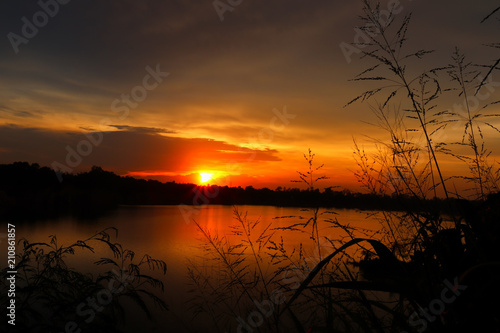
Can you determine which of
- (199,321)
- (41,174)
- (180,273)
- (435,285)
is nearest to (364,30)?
(435,285)

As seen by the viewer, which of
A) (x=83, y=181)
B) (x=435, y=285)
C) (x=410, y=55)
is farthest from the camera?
(x=83, y=181)

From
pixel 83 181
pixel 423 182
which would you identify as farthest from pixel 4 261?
pixel 83 181

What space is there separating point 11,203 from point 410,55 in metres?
50.4

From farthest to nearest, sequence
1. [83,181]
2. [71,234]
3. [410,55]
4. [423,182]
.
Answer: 1. [83,181]
2. [71,234]
3. [423,182]
4. [410,55]

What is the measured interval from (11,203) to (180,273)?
3802 centimetres

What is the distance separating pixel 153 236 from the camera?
25.1 m

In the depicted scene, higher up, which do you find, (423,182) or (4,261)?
(423,182)

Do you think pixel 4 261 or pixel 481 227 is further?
pixel 4 261

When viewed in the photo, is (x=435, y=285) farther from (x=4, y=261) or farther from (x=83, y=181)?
(x=83, y=181)

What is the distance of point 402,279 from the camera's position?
95 cm

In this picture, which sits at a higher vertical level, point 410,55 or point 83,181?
point 83,181

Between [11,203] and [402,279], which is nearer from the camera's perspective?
[402,279]

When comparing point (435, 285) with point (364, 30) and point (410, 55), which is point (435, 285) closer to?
point (410, 55)

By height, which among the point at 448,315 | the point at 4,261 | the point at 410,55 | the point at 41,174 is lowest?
the point at 4,261
